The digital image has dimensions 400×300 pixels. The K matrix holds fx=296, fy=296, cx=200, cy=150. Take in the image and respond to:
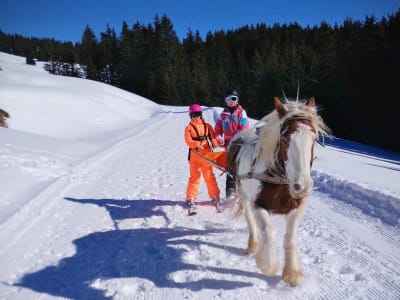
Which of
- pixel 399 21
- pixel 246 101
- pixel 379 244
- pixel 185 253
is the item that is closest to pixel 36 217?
pixel 185 253

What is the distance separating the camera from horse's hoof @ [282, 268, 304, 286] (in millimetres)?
3182

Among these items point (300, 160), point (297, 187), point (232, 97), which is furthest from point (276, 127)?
point (232, 97)

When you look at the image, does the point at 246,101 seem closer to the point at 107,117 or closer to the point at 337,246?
the point at 107,117

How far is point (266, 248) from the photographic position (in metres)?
3.15

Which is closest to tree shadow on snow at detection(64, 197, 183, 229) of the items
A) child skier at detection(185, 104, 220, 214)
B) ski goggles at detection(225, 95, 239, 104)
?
child skier at detection(185, 104, 220, 214)

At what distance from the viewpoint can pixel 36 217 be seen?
17.5ft

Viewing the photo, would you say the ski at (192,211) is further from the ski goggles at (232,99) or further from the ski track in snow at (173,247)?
the ski goggles at (232,99)

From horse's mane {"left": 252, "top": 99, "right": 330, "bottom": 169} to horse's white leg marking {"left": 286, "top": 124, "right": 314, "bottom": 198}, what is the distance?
0.28m

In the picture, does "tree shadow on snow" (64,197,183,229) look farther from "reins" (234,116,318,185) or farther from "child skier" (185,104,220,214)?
"reins" (234,116,318,185)

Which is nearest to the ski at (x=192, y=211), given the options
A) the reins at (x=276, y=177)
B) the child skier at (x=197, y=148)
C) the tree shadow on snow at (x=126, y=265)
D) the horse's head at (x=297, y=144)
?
the child skier at (x=197, y=148)

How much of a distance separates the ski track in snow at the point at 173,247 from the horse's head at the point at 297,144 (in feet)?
4.27

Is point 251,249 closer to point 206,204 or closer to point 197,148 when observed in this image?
point 206,204

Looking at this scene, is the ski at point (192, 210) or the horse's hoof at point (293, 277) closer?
the horse's hoof at point (293, 277)

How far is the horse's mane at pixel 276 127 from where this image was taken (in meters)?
2.95
